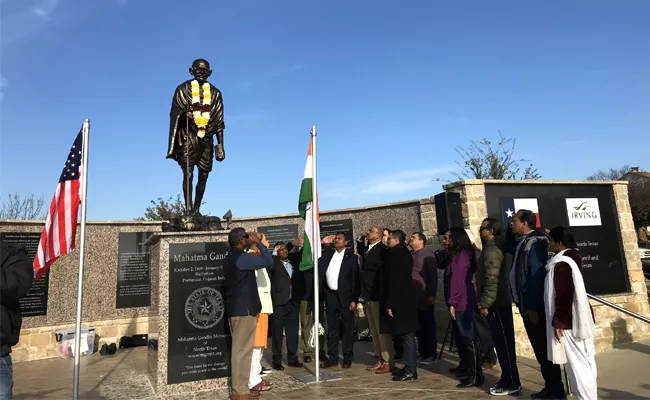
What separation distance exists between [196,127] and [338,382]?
3817 mm

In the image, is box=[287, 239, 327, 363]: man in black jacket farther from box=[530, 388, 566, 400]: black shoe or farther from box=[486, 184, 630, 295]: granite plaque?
box=[486, 184, 630, 295]: granite plaque

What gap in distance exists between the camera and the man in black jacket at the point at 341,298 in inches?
243

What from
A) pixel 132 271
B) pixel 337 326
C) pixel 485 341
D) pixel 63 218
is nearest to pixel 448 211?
pixel 485 341

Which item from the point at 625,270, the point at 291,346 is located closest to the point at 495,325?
the point at 291,346

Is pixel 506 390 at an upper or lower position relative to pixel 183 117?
lower

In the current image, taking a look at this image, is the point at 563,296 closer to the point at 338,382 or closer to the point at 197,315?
the point at 338,382

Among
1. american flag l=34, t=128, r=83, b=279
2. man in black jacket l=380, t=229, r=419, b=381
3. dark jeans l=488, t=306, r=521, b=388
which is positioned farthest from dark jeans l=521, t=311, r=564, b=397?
american flag l=34, t=128, r=83, b=279

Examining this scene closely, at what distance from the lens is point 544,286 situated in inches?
159

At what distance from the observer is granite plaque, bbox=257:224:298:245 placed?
33.7ft

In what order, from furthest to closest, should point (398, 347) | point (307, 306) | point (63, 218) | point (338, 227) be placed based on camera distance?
point (338, 227)
point (398, 347)
point (307, 306)
point (63, 218)

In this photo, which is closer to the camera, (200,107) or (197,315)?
(197,315)

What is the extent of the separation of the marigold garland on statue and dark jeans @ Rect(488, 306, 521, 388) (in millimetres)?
4311

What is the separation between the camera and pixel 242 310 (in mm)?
4672

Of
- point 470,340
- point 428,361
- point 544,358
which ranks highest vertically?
point 470,340
